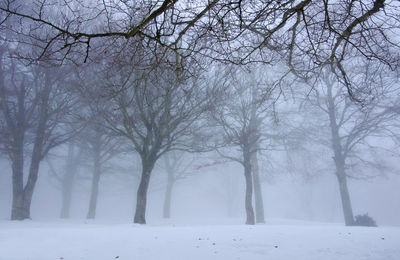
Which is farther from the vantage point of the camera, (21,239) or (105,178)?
(105,178)

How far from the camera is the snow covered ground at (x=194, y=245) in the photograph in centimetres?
523

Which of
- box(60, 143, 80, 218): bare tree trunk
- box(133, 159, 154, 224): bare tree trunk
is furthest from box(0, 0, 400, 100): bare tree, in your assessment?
box(60, 143, 80, 218): bare tree trunk

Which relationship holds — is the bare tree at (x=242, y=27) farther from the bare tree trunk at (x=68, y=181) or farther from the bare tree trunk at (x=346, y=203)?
the bare tree trunk at (x=68, y=181)

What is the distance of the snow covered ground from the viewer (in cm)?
523

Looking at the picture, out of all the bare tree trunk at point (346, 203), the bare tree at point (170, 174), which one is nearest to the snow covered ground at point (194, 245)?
the bare tree trunk at point (346, 203)

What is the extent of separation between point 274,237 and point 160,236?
2.59m

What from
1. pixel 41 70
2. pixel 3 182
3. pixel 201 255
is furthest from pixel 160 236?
pixel 3 182

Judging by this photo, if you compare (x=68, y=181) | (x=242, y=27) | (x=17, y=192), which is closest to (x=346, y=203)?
(x=242, y=27)

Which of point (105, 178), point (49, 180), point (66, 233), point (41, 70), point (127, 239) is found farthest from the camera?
point (105, 178)

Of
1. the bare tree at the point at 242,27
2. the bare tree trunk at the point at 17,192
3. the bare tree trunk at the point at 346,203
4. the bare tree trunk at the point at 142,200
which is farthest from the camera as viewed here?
the bare tree trunk at the point at 346,203

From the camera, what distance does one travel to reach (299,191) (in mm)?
39719

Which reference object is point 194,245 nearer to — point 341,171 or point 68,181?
point 341,171

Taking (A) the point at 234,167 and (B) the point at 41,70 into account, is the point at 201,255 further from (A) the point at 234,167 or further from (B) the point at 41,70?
(A) the point at 234,167

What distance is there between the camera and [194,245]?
5965 mm
